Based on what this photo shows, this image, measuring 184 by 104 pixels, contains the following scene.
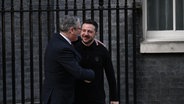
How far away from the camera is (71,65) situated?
17.7 feet

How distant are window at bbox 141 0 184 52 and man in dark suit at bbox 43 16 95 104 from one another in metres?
3.05

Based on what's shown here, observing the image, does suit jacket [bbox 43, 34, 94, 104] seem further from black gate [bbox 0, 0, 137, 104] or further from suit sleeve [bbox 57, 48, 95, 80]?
black gate [bbox 0, 0, 137, 104]

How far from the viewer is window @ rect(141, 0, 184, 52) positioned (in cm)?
855

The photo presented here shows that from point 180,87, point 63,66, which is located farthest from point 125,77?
point 63,66

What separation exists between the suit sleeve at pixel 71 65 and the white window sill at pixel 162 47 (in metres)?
3.00

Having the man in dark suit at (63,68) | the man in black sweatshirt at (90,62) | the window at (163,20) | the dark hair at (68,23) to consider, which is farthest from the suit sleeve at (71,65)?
the window at (163,20)

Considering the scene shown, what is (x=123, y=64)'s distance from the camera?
27.7ft

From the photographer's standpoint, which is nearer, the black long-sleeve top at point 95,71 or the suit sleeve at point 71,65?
the suit sleeve at point 71,65

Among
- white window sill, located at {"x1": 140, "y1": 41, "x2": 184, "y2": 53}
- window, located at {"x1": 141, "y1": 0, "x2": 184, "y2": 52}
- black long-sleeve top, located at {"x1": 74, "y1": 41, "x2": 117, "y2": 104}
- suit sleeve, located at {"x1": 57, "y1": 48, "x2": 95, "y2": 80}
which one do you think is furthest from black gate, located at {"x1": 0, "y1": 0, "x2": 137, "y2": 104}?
suit sleeve, located at {"x1": 57, "y1": 48, "x2": 95, "y2": 80}

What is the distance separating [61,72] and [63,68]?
0.16 feet

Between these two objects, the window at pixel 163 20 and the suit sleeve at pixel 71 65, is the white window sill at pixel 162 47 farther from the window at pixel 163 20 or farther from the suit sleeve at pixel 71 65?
the suit sleeve at pixel 71 65

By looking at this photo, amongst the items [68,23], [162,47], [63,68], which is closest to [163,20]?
[162,47]

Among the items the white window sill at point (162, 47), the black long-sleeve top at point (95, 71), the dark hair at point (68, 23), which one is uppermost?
the dark hair at point (68, 23)

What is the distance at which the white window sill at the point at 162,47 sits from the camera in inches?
326
